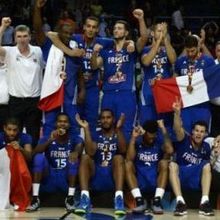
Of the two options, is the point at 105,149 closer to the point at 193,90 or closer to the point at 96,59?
the point at 96,59

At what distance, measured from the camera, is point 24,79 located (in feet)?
31.9

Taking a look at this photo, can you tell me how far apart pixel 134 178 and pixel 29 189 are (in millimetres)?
1224

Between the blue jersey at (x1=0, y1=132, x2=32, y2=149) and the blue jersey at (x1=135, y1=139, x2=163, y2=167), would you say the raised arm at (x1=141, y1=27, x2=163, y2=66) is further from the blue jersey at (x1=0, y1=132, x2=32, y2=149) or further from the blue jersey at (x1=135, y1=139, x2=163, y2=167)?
the blue jersey at (x1=0, y1=132, x2=32, y2=149)

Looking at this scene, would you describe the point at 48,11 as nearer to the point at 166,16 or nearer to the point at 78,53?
the point at 166,16

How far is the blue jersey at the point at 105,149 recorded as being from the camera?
31.5ft

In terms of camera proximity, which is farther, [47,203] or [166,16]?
[166,16]

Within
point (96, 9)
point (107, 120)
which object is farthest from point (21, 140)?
point (96, 9)

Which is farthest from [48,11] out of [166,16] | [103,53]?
[103,53]

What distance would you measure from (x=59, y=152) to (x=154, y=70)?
1552 millimetres

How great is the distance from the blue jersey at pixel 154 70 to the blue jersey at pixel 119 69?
171mm

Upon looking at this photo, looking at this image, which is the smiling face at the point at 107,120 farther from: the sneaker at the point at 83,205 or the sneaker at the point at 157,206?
the sneaker at the point at 157,206

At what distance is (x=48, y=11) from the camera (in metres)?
17.2

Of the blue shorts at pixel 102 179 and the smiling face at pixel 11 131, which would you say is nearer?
the smiling face at pixel 11 131

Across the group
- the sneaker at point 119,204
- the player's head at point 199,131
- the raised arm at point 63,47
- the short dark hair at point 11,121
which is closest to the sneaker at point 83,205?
the sneaker at point 119,204
